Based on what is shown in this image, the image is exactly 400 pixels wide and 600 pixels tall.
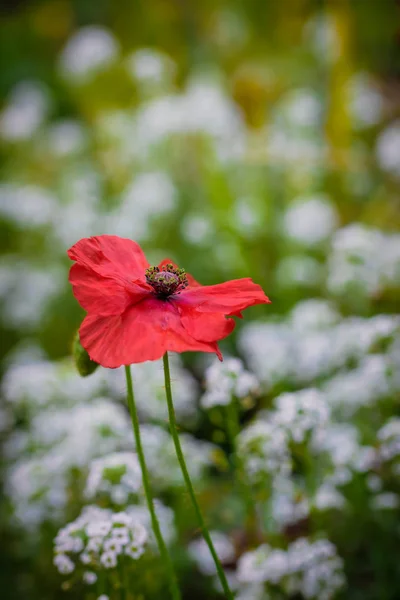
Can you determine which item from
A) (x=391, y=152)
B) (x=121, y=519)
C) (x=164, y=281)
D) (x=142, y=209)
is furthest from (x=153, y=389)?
(x=391, y=152)

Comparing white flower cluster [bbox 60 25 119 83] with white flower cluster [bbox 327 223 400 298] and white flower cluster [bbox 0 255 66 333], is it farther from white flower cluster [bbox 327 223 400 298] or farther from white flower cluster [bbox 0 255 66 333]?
white flower cluster [bbox 327 223 400 298]

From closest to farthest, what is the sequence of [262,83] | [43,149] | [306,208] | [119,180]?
[306,208], [119,180], [43,149], [262,83]

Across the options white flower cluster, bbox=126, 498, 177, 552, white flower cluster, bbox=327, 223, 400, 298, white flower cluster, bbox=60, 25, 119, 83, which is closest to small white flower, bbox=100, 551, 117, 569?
white flower cluster, bbox=126, 498, 177, 552

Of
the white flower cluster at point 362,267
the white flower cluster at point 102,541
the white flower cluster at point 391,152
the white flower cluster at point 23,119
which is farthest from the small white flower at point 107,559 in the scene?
the white flower cluster at point 23,119

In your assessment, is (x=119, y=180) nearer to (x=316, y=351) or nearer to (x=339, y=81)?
(x=339, y=81)

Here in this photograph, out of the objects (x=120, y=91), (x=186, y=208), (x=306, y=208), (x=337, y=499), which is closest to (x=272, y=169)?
(x=186, y=208)

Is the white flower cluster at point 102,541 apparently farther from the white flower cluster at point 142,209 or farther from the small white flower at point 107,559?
the white flower cluster at point 142,209
